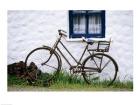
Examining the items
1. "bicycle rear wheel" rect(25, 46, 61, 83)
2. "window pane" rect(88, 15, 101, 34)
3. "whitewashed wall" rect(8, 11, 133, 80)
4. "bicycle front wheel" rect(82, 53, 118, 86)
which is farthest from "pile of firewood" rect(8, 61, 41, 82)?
"window pane" rect(88, 15, 101, 34)

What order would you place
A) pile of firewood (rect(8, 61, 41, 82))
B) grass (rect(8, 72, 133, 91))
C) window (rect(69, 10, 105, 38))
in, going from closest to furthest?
grass (rect(8, 72, 133, 91)) → pile of firewood (rect(8, 61, 41, 82)) → window (rect(69, 10, 105, 38))

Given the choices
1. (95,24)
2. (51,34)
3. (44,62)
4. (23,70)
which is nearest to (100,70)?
(95,24)

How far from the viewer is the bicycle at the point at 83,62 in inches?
478

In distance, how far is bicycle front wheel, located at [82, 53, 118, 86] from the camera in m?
12.1

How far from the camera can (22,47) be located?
40.5 feet

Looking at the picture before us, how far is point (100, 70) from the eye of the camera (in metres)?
12.2

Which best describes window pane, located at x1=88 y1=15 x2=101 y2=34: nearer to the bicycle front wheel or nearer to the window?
the window

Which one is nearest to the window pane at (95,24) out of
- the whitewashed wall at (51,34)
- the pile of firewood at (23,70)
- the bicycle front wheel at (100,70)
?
the whitewashed wall at (51,34)

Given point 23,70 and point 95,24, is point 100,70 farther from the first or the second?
point 23,70

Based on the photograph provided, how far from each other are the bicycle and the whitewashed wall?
0.14 meters

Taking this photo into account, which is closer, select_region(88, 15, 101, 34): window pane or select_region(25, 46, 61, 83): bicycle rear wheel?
select_region(25, 46, 61, 83): bicycle rear wheel
